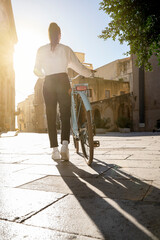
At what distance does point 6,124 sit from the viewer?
27453mm

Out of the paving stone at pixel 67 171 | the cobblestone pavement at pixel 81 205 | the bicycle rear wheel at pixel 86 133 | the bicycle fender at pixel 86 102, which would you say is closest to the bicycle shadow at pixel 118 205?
the cobblestone pavement at pixel 81 205

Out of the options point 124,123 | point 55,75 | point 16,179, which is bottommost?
point 16,179

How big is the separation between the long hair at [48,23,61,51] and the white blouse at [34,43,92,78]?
0.06 m

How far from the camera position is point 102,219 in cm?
132

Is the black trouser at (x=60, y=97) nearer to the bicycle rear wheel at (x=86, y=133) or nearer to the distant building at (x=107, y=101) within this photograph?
the bicycle rear wheel at (x=86, y=133)

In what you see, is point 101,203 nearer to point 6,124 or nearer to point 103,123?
point 103,123

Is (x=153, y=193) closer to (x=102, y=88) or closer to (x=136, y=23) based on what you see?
(x=136, y=23)

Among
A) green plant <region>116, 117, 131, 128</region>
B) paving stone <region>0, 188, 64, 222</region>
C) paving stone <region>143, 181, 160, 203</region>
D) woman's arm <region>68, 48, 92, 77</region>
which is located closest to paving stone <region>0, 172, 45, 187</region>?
paving stone <region>0, 188, 64, 222</region>

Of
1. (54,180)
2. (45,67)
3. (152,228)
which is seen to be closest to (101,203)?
(152,228)

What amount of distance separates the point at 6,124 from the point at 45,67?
81.9ft

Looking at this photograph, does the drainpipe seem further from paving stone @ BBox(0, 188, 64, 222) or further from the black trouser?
paving stone @ BBox(0, 188, 64, 222)

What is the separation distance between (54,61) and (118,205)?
258 centimetres

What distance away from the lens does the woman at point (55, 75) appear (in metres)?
3.58

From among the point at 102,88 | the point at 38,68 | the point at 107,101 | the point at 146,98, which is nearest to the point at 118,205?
the point at 38,68
